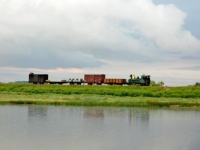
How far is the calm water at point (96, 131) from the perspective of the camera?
73.7 ft

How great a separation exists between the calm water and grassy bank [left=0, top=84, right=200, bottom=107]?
11721mm

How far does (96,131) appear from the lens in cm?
2734

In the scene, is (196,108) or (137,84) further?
(137,84)

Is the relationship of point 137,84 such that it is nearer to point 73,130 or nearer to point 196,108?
point 196,108

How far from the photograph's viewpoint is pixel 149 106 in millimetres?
48594

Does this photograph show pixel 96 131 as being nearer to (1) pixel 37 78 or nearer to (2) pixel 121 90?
(2) pixel 121 90

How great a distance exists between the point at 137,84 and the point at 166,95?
13.8 meters

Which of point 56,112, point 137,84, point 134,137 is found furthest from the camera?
point 137,84

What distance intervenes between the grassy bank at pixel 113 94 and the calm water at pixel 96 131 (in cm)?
1172

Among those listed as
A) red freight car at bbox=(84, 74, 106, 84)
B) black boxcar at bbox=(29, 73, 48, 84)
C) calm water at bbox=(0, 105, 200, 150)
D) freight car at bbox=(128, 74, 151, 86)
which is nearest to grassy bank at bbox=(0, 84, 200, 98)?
freight car at bbox=(128, 74, 151, 86)

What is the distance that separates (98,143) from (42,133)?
4.81 metres

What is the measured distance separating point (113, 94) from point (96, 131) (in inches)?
1414

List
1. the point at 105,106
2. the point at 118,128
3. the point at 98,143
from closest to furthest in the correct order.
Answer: the point at 98,143
the point at 118,128
the point at 105,106

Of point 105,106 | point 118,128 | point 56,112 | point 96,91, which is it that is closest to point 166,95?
point 96,91
